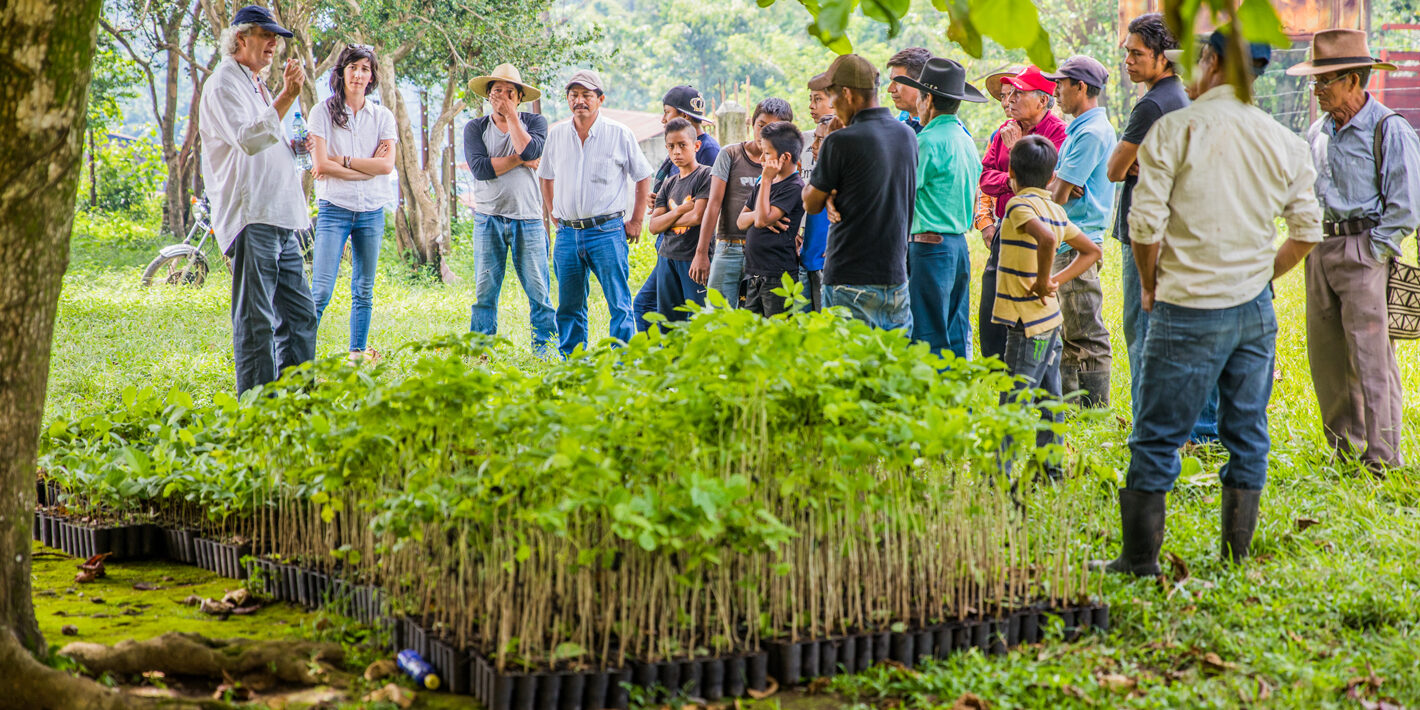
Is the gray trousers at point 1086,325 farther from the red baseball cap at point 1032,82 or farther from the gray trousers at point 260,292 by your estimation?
the gray trousers at point 260,292

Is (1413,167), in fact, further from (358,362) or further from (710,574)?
(358,362)

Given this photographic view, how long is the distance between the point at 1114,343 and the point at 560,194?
4.52 metres

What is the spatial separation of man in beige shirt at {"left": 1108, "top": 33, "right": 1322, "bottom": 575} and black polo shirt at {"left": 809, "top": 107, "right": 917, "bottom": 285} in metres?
1.52

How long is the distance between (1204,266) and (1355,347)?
1860mm

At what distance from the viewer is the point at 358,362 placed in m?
4.03

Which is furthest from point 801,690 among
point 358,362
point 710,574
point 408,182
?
point 408,182

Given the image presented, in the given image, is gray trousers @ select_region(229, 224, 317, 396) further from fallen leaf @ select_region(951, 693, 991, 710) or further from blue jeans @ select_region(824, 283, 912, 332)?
fallen leaf @ select_region(951, 693, 991, 710)

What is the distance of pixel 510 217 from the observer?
8336 mm

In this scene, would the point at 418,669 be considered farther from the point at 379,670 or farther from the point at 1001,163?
the point at 1001,163

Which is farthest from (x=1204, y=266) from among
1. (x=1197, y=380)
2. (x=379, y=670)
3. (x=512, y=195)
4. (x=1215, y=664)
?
(x=512, y=195)

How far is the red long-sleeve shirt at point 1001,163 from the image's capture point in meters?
6.33

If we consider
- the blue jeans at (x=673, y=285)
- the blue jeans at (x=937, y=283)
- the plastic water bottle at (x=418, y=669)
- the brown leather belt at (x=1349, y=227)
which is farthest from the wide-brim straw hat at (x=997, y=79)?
the plastic water bottle at (x=418, y=669)

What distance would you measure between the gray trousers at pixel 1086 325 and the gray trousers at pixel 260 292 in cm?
425

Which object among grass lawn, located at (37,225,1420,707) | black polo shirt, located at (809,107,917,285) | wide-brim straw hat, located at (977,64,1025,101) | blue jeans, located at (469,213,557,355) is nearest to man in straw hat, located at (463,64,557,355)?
blue jeans, located at (469,213,557,355)
